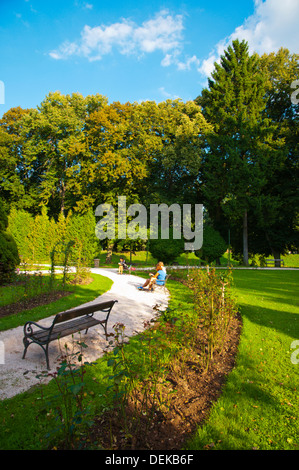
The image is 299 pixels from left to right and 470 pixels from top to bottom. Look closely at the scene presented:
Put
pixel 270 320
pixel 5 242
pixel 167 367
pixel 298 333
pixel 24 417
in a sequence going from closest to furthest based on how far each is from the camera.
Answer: pixel 24 417
pixel 167 367
pixel 298 333
pixel 270 320
pixel 5 242

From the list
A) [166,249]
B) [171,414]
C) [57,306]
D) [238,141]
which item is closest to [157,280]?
[57,306]

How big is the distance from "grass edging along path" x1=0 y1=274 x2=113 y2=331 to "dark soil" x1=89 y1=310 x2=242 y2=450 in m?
3.73

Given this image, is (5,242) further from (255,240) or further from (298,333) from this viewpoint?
(255,240)

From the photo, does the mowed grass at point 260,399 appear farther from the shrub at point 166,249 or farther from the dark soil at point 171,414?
the shrub at point 166,249

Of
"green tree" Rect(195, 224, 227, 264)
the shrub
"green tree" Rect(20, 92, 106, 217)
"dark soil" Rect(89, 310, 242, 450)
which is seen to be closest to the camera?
"dark soil" Rect(89, 310, 242, 450)

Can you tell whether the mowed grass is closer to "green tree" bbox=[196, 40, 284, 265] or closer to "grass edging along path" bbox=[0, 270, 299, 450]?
"grass edging along path" bbox=[0, 270, 299, 450]

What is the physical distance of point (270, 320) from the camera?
A: 6.36 metres

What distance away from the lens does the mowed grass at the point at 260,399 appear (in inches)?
96.8

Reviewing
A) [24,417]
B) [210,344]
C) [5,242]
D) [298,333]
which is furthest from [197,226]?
[24,417]

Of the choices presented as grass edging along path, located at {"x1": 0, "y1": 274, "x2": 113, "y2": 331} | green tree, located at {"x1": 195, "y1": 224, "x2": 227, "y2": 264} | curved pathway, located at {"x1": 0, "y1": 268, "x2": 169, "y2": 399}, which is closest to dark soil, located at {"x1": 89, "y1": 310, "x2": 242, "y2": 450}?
curved pathway, located at {"x1": 0, "y1": 268, "x2": 169, "y2": 399}

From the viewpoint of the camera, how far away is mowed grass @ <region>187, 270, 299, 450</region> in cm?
246

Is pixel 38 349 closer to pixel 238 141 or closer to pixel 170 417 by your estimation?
pixel 170 417

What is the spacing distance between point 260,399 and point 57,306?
5.39 m
